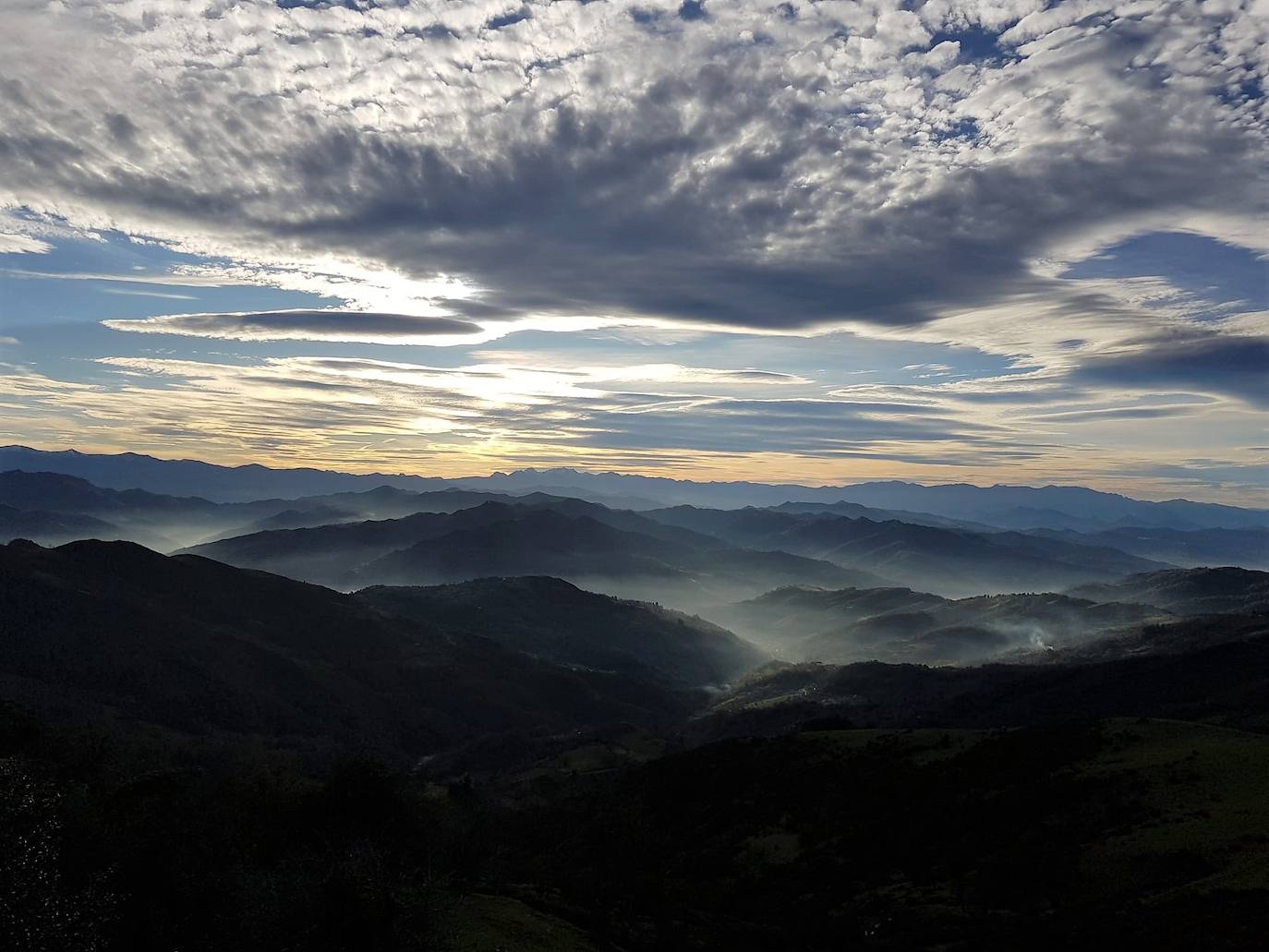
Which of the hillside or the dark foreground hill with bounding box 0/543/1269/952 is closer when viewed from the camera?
the dark foreground hill with bounding box 0/543/1269/952

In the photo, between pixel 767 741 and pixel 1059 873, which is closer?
pixel 1059 873

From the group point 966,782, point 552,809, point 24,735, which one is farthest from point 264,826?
point 552,809

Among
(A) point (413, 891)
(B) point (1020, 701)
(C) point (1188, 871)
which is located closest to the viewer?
(A) point (413, 891)

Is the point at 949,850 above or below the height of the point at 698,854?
above

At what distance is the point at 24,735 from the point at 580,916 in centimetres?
4737

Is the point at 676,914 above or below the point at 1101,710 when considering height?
above

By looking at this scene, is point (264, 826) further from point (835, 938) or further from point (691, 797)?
point (691, 797)

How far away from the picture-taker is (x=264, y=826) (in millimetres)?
49469

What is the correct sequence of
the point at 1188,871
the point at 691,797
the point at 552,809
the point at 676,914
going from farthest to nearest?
the point at 552,809, the point at 691,797, the point at 676,914, the point at 1188,871

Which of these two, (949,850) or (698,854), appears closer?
(949,850)

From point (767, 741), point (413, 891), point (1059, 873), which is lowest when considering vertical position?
point (767, 741)

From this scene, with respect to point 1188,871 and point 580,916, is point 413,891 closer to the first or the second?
point 580,916

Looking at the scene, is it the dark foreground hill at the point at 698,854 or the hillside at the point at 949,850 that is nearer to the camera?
the dark foreground hill at the point at 698,854

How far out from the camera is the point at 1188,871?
148ft
